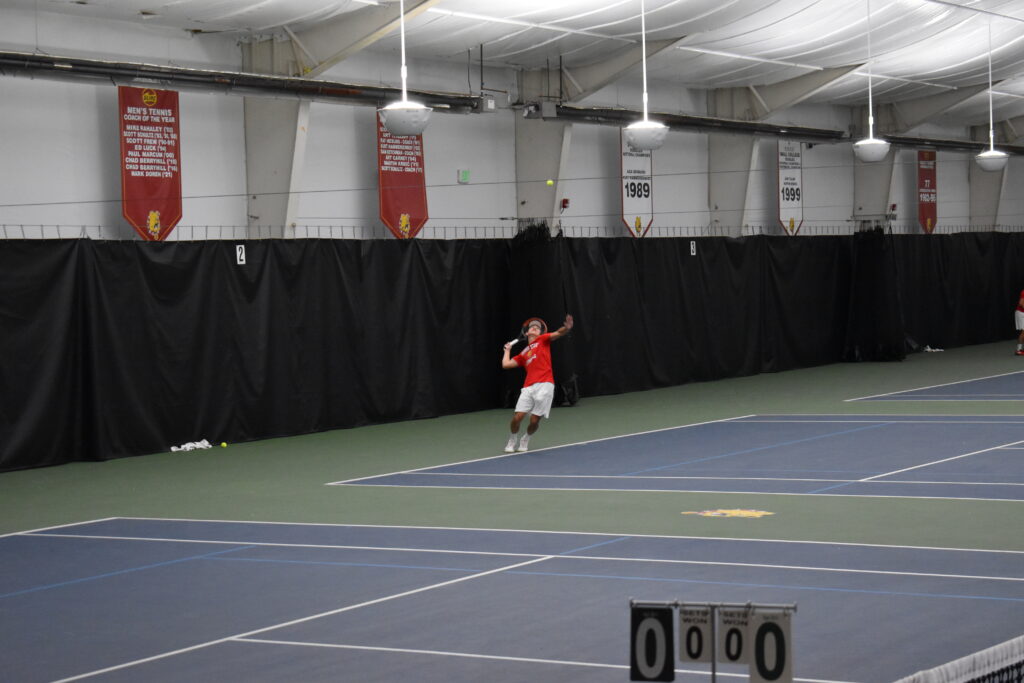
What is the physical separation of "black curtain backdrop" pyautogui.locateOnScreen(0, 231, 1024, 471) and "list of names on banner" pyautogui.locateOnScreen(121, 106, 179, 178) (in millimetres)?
1563

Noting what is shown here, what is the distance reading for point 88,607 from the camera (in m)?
8.80

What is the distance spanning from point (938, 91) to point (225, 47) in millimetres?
19523

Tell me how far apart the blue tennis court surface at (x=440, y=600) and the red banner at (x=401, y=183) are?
11.4m

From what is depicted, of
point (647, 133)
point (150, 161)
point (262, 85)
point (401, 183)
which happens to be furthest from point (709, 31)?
point (150, 161)

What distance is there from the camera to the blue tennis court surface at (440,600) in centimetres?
712

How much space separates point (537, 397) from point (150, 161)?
6.62m

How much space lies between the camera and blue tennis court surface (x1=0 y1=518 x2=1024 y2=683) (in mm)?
7125

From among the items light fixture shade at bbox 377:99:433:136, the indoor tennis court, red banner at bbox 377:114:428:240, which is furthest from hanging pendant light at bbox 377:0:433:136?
red banner at bbox 377:114:428:240

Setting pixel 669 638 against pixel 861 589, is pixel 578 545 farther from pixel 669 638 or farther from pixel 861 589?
pixel 669 638

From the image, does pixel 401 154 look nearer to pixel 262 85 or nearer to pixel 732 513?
pixel 262 85

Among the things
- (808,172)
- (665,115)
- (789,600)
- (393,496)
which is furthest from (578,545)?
(808,172)

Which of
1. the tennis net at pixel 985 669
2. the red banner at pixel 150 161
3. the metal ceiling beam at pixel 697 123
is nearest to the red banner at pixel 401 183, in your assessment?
the metal ceiling beam at pixel 697 123

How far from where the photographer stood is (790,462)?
15.0 meters

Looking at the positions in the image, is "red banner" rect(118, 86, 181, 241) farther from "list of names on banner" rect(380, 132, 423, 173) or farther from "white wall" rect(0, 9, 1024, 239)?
"list of names on banner" rect(380, 132, 423, 173)
